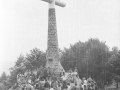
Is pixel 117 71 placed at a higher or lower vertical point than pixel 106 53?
lower

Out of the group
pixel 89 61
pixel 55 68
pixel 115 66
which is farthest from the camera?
pixel 89 61

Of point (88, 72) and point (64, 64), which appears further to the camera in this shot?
point (64, 64)

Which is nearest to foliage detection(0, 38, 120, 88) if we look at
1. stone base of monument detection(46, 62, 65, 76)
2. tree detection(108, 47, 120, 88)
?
tree detection(108, 47, 120, 88)

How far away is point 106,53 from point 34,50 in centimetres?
1942

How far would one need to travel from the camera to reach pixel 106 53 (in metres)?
42.2

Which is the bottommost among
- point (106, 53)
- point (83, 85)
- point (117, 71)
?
point (83, 85)

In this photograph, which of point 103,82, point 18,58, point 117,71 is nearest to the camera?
point 117,71

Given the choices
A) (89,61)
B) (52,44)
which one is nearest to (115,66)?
(89,61)

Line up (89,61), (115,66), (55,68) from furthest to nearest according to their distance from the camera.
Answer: (89,61)
(55,68)
(115,66)

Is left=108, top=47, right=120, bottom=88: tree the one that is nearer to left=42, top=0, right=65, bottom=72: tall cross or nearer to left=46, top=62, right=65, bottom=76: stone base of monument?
left=46, top=62, right=65, bottom=76: stone base of monument

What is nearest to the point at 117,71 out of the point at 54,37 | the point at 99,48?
the point at 99,48

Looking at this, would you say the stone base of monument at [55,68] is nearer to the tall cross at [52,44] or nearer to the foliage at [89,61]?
the tall cross at [52,44]

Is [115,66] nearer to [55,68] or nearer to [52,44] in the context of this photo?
[55,68]

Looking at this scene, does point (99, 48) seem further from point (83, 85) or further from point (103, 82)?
point (83, 85)
